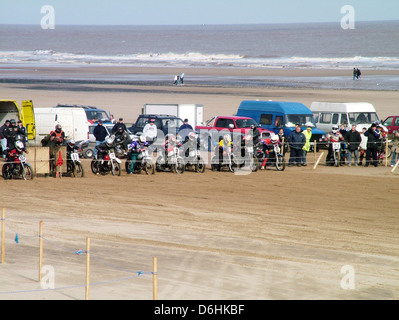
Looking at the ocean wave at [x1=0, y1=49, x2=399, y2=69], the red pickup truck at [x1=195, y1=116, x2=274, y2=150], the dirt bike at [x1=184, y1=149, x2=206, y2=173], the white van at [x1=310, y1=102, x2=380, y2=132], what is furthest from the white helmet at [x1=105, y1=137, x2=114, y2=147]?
the ocean wave at [x1=0, y1=49, x2=399, y2=69]

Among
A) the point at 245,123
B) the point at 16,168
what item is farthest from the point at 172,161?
the point at 245,123

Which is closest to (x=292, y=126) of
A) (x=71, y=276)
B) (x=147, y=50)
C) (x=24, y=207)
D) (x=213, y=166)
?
(x=213, y=166)

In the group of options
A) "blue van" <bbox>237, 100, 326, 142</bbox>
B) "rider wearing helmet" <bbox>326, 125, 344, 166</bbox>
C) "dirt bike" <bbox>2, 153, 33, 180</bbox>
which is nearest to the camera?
"dirt bike" <bbox>2, 153, 33, 180</bbox>

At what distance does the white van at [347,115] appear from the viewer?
2862cm

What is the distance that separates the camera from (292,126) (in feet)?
87.6

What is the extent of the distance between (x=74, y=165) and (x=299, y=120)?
11.1m

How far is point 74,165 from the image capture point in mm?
19578

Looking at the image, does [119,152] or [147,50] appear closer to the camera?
[119,152]

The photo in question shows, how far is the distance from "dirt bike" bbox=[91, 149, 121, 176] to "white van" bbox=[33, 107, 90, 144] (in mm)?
5703

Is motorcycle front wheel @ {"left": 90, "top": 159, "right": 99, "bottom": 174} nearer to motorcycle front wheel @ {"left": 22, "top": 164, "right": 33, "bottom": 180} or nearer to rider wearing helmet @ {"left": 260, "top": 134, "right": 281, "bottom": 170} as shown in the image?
motorcycle front wheel @ {"left": 22, "top": 164, "right": 33, "bottom": 180}

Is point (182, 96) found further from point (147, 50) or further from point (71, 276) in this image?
point (147, 50)

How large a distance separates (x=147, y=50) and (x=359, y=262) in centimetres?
13210

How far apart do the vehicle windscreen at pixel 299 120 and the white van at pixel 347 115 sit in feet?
6.30

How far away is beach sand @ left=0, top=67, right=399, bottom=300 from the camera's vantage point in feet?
30.6
